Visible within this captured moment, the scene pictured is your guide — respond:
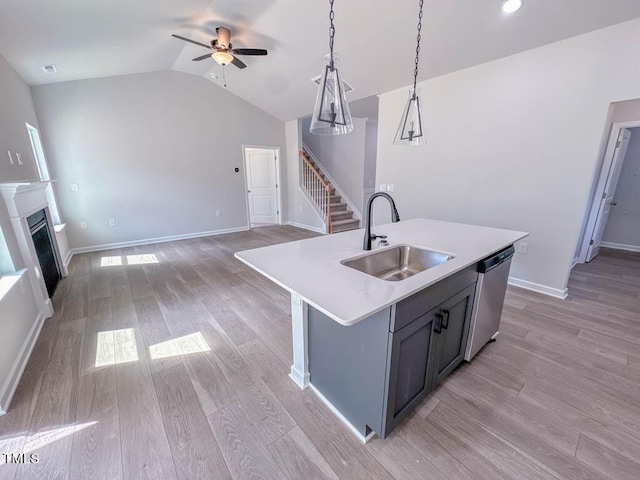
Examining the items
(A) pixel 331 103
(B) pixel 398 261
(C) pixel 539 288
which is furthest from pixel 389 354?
(C) pixel 539 288

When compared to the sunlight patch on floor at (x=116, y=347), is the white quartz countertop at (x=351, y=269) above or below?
above

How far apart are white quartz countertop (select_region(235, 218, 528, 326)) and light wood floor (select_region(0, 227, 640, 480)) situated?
86 centimetres

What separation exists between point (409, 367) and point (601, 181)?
14.2 ft

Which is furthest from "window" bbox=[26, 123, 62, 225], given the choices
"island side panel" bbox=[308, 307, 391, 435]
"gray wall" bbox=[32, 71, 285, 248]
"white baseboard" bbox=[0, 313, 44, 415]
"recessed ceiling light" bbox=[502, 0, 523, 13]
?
"recessed ceiling light" bbox=[502, 0, 523, 13]

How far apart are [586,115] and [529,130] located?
0.44 m

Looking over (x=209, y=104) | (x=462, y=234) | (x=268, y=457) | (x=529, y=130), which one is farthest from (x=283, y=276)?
(x=209, y=104)

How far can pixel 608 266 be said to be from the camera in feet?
12.7

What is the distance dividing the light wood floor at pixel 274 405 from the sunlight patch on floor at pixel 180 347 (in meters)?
0.01

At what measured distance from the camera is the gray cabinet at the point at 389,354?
1225 mm

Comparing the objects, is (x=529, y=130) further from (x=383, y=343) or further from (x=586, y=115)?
(x=383, y=343)

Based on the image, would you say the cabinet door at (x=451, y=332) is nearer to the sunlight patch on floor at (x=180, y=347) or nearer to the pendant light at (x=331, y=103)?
the pendant light at (x=331, y=103)

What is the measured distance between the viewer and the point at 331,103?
1527 mm

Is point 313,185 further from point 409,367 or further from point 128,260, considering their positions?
point 409,367

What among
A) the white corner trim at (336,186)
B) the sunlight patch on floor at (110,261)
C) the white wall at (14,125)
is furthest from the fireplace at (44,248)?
the white corner trim at (336,186)
